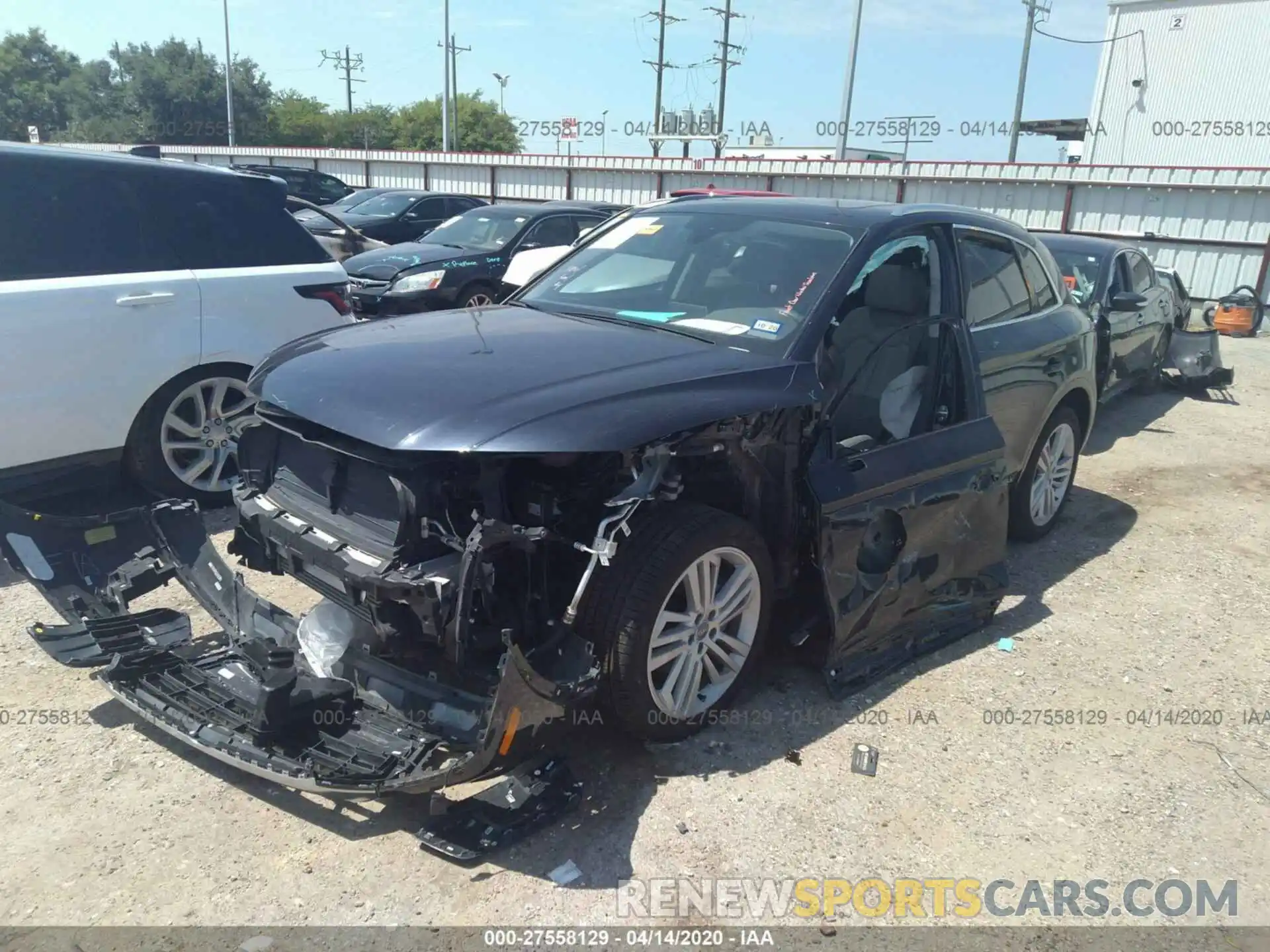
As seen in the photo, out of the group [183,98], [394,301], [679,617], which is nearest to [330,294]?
[679,617]

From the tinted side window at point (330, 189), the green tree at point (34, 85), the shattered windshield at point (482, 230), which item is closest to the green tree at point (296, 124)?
the green tree at point (34, 85)

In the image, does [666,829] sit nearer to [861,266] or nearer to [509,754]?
[509,754]

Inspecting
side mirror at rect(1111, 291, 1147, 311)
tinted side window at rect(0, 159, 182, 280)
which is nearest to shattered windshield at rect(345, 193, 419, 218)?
tinted side window at rect(0, 159, 182, 280)

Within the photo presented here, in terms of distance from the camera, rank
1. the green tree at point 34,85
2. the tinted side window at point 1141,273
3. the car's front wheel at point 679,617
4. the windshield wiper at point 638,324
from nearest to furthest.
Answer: the car's front wheel at point 679,617 → the windshield wiper at point 638,324 → the tinted side window at point 1141,273 → the green tree at point 34,85

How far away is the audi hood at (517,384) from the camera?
2.75 meters

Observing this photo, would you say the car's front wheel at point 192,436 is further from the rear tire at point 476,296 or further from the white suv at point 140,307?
the rear tire at point 476,296

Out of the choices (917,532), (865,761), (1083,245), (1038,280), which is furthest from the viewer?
(1083,245)

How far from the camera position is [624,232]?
463 cm

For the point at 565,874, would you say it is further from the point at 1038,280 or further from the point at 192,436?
the point at 1038,280

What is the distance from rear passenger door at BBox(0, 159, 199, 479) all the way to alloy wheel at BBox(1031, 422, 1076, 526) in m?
4.88

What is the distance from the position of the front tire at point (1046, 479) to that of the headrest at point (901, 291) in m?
1.48

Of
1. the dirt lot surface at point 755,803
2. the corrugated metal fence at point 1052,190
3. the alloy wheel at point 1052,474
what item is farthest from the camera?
the corrugated metal fence at point 1052,190

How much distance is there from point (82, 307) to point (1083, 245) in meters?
8.43

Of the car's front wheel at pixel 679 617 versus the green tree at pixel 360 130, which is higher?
the green tree at pixel 360 130
